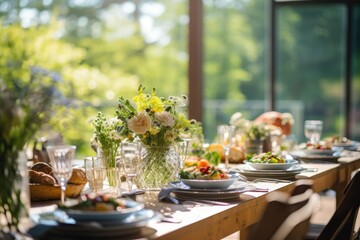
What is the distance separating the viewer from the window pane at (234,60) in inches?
280

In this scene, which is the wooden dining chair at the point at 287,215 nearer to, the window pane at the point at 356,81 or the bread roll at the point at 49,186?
the bread roll at the point at 49,186

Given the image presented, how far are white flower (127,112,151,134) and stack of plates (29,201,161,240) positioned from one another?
30.1 inches

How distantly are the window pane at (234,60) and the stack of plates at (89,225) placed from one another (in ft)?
17.9

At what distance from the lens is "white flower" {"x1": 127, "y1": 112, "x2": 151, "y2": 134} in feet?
7.98

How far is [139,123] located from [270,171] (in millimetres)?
696

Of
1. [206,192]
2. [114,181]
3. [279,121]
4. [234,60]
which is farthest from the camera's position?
[234,60]

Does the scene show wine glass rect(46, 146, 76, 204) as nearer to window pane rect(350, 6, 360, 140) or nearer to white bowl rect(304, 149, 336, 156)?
white bowl rect(304, 149, 336, 156)

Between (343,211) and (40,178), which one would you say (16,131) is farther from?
(343,211)

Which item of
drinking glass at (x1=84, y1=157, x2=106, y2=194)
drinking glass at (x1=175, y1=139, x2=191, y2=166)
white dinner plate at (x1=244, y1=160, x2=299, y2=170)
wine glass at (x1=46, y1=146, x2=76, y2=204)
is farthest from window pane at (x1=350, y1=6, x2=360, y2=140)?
wine glass at (x1=46, y1=146, x2=76, y2=204)

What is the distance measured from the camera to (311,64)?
6.58 metres

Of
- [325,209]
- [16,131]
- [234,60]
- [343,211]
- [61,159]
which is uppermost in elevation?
[234,60]

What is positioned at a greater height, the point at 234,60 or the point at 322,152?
the point at 234,60

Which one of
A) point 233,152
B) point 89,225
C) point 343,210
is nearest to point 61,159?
point 89,225

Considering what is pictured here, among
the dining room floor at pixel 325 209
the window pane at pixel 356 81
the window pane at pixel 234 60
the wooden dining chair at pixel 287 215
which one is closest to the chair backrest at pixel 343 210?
the wooden dining chair at pixel 287 215
